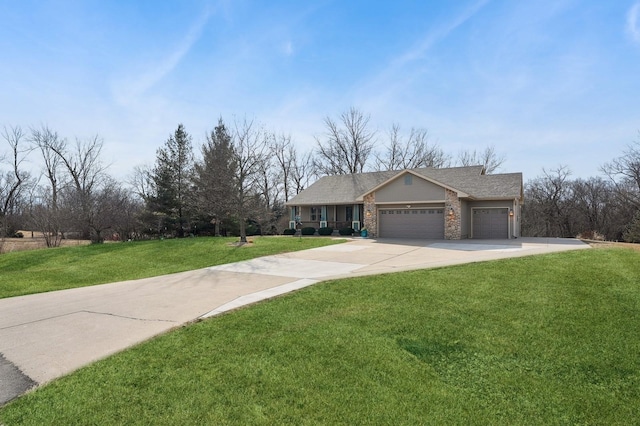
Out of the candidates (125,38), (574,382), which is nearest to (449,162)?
(125,38)

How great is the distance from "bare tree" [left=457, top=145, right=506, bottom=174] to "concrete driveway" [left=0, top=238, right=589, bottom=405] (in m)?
30.7

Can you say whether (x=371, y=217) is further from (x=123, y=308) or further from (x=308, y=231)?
(x=123, y=308)

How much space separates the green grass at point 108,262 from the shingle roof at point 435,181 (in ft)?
25.3

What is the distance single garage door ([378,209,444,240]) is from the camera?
20.2 m

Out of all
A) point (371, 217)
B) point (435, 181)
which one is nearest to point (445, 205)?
point (435, 181)

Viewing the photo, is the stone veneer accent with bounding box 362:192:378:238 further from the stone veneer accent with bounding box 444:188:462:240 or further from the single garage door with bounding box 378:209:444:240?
the stone veneer accent with bounding box 444:188:462:240

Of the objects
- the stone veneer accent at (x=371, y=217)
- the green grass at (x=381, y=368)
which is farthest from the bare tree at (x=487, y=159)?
the green grass at (x=381, y=368)

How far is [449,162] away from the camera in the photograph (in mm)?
→ 39188

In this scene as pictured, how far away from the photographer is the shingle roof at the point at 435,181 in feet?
66.7

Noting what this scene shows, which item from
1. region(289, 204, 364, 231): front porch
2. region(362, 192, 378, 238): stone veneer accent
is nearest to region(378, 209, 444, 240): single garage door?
region(362, 192, 378, 238): stone veneer accent

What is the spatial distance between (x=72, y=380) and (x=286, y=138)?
3803 centimetres

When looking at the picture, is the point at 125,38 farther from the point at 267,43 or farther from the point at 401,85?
the point at 401,85

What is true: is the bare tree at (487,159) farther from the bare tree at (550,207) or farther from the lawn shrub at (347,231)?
the lawn shrub at (347,231)

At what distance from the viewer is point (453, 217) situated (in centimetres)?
1930
